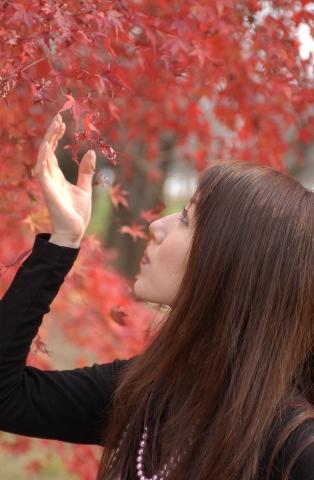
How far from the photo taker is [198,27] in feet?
7.69

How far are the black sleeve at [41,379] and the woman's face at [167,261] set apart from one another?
21 centimetres

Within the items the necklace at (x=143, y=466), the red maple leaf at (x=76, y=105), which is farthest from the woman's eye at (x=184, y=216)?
the necklace at (x=143, y=466)

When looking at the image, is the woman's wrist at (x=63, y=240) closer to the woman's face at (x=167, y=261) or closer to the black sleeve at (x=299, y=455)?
the woman's face at (x=167, y=261)

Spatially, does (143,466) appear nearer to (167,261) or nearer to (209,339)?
(209,339)

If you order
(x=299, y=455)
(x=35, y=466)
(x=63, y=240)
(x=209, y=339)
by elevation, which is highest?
(x=63, y=240)

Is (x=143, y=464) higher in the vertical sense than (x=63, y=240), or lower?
lower

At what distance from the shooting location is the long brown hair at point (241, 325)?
143 cm

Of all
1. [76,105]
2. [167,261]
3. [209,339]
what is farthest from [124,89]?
[209,339]

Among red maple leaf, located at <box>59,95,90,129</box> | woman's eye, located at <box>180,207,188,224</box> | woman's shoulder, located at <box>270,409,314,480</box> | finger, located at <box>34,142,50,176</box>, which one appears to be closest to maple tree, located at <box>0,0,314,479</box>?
red maple leaf, located at <box>59,95,90,129</box>

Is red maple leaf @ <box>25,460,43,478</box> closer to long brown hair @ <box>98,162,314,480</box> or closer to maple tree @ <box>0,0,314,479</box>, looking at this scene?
maple tree @ <box>0,0,314,479</box>

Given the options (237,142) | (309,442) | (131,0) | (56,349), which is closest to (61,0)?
(131,0)

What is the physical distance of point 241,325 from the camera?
4.90ft

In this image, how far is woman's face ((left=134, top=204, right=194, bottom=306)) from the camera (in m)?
1.57

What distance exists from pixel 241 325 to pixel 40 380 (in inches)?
22.6
